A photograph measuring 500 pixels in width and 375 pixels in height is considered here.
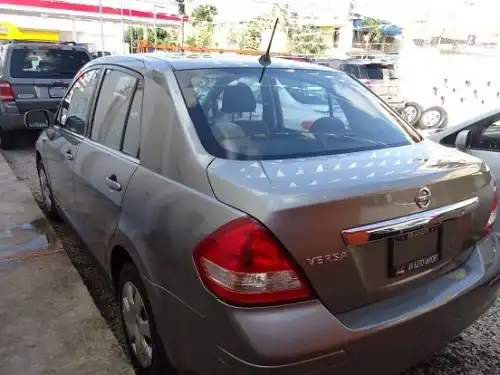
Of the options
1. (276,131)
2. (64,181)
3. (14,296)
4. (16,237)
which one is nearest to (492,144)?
(276,131)

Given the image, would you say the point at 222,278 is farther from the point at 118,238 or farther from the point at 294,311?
the point at 118,238

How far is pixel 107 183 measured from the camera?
2693 millimetres

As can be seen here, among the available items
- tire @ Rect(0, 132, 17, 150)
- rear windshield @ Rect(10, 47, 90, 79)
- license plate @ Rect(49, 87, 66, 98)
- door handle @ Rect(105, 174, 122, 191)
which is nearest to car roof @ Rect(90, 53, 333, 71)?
door handle @ Rect(105, 174, 122, 191)

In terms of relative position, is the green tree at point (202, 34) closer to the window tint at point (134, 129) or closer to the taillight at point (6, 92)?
the taillight at point (6, 92)

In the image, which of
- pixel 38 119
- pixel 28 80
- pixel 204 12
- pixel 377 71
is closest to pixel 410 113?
pixel 377 71

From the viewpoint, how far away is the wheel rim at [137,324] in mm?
2389

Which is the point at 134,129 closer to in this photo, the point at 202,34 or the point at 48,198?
the point at 48,198

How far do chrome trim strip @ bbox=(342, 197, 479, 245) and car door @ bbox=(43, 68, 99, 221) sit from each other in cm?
226

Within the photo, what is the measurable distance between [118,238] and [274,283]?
1.09 m

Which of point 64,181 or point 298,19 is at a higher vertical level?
point 298,19

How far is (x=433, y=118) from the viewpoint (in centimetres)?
1155

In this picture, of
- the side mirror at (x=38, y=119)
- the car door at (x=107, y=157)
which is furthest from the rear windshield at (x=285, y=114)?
the side mirror at (x=38, y=119)

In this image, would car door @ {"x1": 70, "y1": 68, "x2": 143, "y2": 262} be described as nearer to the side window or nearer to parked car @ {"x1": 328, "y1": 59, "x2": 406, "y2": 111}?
the side window

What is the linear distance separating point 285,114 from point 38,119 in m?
2.74
